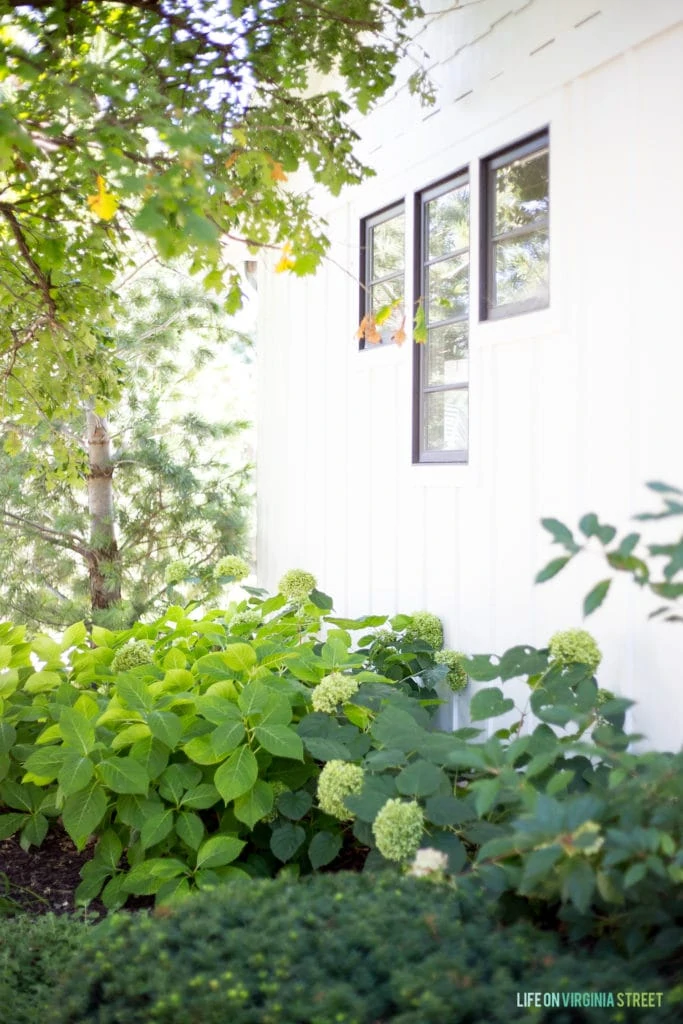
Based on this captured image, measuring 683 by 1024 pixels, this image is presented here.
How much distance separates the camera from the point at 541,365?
11.8ft

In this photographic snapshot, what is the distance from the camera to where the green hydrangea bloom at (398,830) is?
2.33 m

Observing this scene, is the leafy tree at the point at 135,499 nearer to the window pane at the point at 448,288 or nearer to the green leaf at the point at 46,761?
the window pane at the point at 448,288

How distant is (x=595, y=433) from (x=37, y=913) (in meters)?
2.38

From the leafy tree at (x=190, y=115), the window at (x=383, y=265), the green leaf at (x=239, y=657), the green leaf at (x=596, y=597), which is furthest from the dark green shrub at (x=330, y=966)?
the window at (x=383, y=265)

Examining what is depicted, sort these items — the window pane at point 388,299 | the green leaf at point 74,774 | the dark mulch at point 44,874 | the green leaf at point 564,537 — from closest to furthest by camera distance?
the green leaf at point 564,537 → the green leaf at point 74,774 → the dark mulch at point 44,874 → the window pane at point 388,299

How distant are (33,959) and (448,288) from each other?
3064 mm

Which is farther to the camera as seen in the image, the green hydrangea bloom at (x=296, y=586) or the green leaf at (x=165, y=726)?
the green hydrangea bloom at (x=296, y=586)

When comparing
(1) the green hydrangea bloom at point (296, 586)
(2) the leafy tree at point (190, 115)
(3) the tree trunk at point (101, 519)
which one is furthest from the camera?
(3) the tree trunk at point (101, 519)

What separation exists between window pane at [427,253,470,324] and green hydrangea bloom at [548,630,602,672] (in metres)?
1.90

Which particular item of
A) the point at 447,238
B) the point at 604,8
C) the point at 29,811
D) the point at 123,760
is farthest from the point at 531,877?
the point at 447,238

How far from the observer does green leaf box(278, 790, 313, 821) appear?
2.91 meters

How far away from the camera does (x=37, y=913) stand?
123 inches

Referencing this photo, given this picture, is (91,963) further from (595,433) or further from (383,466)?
(383,466)

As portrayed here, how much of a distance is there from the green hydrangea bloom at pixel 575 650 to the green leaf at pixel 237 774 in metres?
0.92
